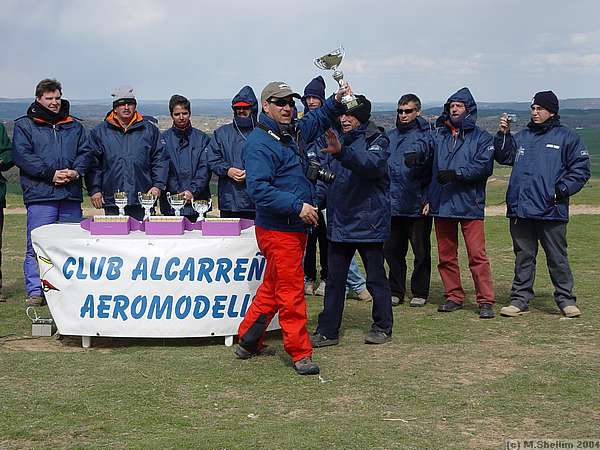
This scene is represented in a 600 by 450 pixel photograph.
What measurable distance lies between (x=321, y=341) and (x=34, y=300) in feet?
11.1

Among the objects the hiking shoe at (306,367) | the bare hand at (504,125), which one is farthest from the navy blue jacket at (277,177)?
the bare hand at (504,125)

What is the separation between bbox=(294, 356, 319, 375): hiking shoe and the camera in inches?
252

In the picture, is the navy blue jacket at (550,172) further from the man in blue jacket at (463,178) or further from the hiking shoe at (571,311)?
the hiking shoe at (571,311)

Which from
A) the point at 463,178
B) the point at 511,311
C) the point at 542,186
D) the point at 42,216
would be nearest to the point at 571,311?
the point at 511,311

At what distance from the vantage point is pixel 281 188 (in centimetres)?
633

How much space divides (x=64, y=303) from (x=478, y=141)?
420 cm

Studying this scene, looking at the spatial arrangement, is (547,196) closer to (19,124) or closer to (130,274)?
(130,274)

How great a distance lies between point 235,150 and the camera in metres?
8.47

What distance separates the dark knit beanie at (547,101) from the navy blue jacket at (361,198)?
2.02 m

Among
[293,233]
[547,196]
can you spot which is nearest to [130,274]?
[293,233]

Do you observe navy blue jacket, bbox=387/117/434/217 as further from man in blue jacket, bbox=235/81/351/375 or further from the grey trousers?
man in blue jacket, bbox=235/81/351/375

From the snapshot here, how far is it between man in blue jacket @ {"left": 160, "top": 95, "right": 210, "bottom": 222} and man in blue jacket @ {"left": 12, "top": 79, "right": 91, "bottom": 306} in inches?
34.4

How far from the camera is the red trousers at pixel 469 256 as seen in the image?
855 centimetres

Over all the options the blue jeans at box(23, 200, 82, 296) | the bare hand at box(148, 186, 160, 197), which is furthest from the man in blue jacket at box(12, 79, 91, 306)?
the bare hand at box(148, 186, 160, 197)
